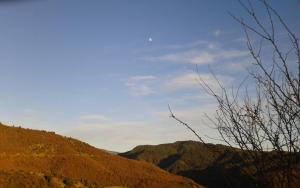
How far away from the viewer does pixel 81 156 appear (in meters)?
52.6

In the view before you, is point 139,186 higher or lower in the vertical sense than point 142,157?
lower

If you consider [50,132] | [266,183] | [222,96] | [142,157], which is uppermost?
[142,157]

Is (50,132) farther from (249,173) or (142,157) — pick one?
(142,157)

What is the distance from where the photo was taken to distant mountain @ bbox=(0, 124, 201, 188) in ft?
130

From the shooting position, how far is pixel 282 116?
3.65 metres

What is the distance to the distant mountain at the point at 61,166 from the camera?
3959 cm

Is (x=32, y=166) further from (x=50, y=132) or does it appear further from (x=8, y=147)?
(x=50, y=132)

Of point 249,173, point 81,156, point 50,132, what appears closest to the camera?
point 249,173

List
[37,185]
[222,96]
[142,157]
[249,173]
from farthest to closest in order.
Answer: [142,157], [37,185], [222,96], [249,173]

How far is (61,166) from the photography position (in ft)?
156

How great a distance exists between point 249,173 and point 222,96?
30.8 inches

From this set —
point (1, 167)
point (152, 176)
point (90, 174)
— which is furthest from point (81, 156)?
point (1, 167)

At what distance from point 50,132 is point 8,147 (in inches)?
507

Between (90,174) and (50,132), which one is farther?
(50,132)
